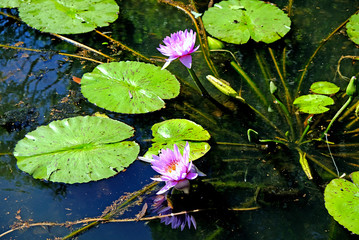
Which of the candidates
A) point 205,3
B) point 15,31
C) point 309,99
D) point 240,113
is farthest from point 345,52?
point 15,31

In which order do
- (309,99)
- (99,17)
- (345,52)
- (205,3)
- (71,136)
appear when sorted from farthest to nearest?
(205,3), (99,17), (345,52), (309,99), (71,136)

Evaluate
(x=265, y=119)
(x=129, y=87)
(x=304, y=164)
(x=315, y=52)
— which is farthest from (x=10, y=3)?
(x=304, y=164)

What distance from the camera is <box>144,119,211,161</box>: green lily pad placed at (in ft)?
7.50

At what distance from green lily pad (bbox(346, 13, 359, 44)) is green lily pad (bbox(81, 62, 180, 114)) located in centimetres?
165

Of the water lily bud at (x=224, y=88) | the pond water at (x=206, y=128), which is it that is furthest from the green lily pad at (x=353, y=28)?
the water lily bud at (x=224, y=88)

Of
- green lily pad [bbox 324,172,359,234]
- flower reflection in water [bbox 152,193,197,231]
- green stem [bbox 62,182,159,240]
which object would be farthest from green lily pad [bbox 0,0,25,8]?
green lily pad [bbox 324,172,359,234]

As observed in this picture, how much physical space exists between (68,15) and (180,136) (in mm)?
1778

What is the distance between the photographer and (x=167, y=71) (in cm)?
284

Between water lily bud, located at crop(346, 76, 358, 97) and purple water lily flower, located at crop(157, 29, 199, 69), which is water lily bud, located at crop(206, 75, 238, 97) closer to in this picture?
purple water lily flower, located at crop(157, 29, 199, 69)

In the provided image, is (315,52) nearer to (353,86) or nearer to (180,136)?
(353,86)

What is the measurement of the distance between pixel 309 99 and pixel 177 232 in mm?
1357

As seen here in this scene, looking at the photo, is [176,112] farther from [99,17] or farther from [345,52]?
[345,52]

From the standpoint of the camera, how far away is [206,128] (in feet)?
8.45

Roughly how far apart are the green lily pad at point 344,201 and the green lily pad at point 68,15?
7.82 feet
